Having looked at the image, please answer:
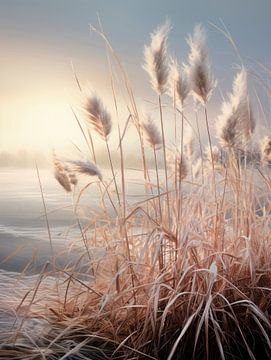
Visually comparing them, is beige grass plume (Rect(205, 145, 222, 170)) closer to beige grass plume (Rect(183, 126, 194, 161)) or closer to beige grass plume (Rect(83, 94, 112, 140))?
beige grass plume (Rect(183, 126, 194, 161))

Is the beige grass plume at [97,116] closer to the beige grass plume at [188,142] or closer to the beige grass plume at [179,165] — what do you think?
the beige grass plume at [179,165]

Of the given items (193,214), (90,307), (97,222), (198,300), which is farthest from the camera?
(97,222)

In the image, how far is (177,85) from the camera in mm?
1678

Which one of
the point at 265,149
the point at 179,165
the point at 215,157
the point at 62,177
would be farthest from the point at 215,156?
the point at 62,177

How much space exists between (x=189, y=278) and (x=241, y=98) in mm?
499

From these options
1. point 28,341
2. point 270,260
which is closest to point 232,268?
point 270,260

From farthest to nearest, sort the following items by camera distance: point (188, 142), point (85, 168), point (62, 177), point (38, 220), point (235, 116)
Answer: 1. point (38, 220)
2. point (188, 142)
3. point (62, 177)
4. point (235, 116)
5. point (85, 168)

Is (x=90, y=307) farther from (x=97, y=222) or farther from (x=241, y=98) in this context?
(x=241, y=98)

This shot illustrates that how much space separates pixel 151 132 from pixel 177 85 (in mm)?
162

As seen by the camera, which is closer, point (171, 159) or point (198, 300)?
point (198, 300)

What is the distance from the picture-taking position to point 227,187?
182cm

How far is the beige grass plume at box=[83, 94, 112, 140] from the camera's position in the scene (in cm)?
152

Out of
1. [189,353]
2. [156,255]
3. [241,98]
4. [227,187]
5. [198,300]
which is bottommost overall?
[189,353]

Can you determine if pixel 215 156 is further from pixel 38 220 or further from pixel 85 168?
pixel 38 220
